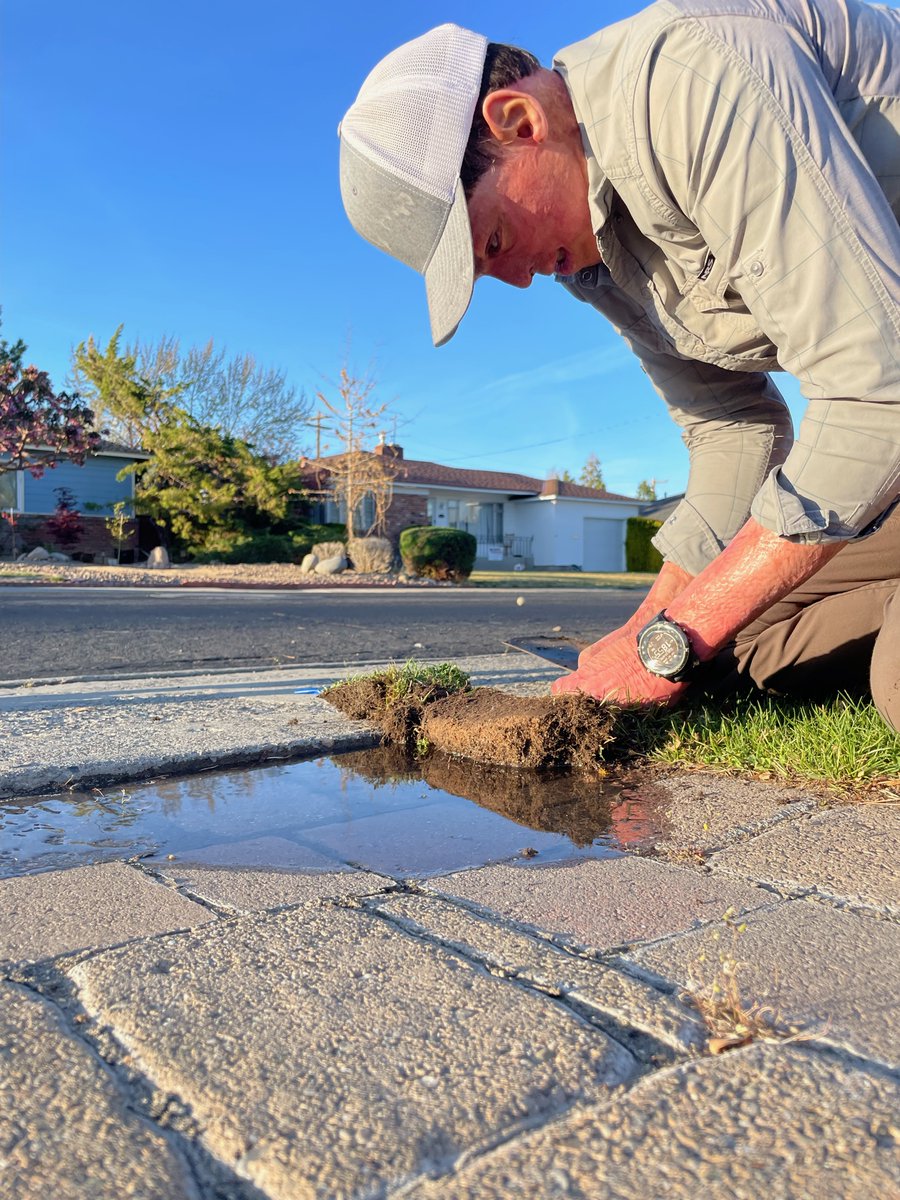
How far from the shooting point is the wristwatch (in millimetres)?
1880

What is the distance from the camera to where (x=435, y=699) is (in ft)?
9.16

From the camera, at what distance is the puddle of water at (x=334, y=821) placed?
171cm

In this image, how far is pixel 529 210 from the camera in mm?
1772

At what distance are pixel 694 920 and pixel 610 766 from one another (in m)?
1.02

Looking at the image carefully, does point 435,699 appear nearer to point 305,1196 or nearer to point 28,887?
point 28,887

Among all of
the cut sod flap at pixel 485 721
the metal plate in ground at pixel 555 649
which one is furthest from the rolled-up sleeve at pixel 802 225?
the metal plate in ground at pixel 555 649

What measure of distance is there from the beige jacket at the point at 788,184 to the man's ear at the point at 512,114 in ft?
0.25

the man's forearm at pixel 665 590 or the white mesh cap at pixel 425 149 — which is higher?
the white mesh cap at pixel 425 149

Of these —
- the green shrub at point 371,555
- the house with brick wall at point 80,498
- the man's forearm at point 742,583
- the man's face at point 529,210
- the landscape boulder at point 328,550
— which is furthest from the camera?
the house with brick wall at point 80,498

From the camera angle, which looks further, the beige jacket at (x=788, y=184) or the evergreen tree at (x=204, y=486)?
the evergreen tree at (x=204, y=486)

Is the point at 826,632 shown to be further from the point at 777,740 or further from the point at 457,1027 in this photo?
the point at 457,1027

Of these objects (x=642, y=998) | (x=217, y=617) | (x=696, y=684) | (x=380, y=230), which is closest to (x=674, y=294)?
(x=380, y=230)

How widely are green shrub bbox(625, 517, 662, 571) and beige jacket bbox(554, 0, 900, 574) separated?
32.7 metres

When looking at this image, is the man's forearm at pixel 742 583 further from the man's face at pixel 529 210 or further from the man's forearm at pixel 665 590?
the man's face at pixel 529 210
